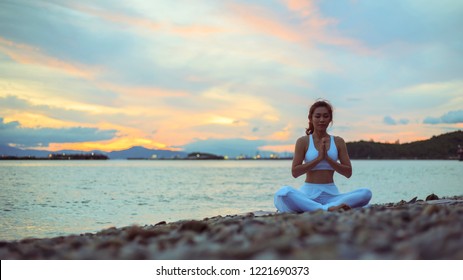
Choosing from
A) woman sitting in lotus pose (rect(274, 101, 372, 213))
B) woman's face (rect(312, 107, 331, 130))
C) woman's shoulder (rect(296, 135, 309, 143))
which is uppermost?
woman's face (rect(312, 107, 331, 130))

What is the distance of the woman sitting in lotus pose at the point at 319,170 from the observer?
29.3ft

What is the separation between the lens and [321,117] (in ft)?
30.0

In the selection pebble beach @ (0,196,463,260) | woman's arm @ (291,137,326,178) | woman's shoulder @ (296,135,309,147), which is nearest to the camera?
pebble beach @ (0,196,463,260)

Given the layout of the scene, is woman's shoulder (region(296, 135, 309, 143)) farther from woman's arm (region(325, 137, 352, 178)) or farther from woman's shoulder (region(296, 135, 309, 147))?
woman's arm (region(325, 137, 352, 178))

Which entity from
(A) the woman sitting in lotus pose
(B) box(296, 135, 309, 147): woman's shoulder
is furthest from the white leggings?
(B) box(296, 135, 309, 147): woman's shoulder

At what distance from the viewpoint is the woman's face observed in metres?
9.11

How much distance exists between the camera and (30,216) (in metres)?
20.2

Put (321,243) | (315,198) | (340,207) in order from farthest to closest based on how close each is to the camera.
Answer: (315,198), (340,207), (321,243)

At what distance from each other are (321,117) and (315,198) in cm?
171

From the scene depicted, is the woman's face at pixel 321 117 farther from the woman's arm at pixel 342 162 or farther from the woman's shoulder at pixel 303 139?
the woman's arm at pixel 342 162

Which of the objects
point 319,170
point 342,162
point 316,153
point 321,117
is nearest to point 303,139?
point 316,153

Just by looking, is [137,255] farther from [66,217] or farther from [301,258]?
[66,217]

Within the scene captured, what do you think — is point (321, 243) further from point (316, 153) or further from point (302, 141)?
point (302, 141)
